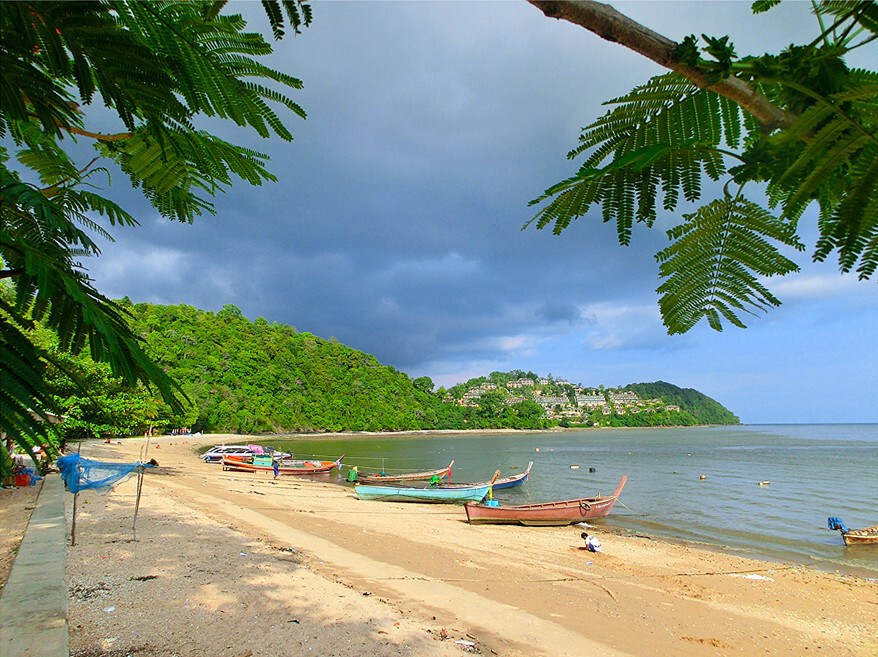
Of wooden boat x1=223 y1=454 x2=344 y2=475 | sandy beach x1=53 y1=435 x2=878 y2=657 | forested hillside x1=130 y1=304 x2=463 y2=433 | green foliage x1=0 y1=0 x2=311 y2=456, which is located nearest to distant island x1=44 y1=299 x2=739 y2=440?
forested hillside x1=130 y1=304 x2=463 y2=433

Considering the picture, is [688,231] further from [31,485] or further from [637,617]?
[31,485]

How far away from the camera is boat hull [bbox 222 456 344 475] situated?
3000 cm

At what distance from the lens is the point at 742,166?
3.82 ft

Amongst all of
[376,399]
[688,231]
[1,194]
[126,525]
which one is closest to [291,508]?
[126,525]

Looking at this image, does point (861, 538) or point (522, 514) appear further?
point (522, 514)

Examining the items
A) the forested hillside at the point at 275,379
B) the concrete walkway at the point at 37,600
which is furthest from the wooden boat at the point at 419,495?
the forested hillside at the point at 275,379

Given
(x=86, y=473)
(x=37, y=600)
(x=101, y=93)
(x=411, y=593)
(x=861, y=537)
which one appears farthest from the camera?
(x=861, y=537)

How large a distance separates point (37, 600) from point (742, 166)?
7817 mm

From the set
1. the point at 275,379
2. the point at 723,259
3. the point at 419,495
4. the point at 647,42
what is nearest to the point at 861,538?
the point at 419,495

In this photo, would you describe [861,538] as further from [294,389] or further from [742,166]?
[294,389]

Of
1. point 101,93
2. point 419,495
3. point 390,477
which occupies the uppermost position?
point 101,93

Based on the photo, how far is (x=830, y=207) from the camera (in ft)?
3.72

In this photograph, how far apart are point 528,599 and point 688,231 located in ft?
31.7

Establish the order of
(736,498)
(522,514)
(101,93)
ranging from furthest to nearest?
1. (736,498)
2. (522,514)
3. (101,93)
